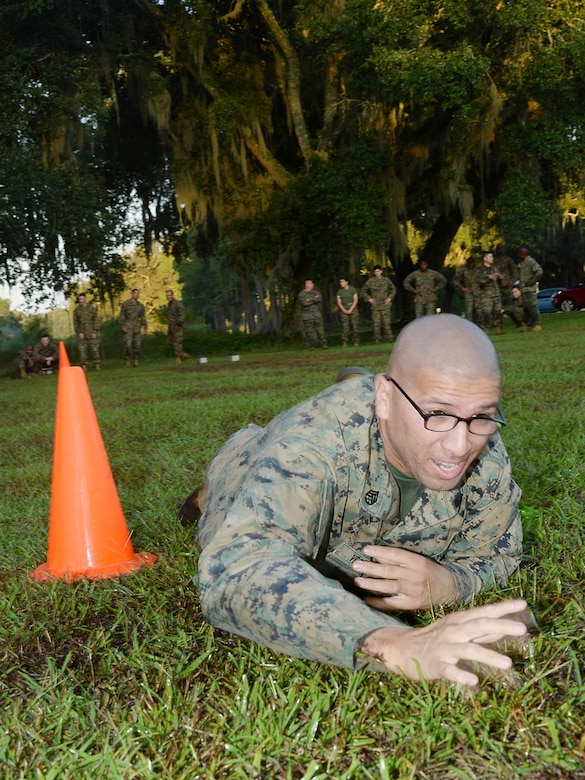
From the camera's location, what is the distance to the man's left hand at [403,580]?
2482mm

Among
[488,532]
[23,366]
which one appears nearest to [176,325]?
[23,366]

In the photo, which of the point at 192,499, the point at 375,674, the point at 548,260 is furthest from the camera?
the point at 548,260

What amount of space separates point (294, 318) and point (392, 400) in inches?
900

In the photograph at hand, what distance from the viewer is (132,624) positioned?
288cm

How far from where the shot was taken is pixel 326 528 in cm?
255

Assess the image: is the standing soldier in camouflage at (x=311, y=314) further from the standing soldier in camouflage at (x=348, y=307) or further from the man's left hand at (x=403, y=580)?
the man's left hand at (x=403, y=580)

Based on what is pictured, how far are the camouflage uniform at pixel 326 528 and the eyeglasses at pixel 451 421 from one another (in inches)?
9.2

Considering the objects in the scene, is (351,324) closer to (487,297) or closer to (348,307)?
(348,307)

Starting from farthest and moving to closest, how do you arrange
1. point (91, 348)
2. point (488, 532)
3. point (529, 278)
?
point (91, 348)
point (529, 278)
point (488, 532)

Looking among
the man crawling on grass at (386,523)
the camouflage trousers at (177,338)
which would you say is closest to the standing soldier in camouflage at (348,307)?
the camouflage trousers at (177,338)

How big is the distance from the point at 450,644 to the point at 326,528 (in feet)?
2.24

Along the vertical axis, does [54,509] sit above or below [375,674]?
above

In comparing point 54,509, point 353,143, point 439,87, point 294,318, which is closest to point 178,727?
point 54,509

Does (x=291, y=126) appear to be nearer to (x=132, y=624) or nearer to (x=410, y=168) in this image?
(x=410, y=168)
